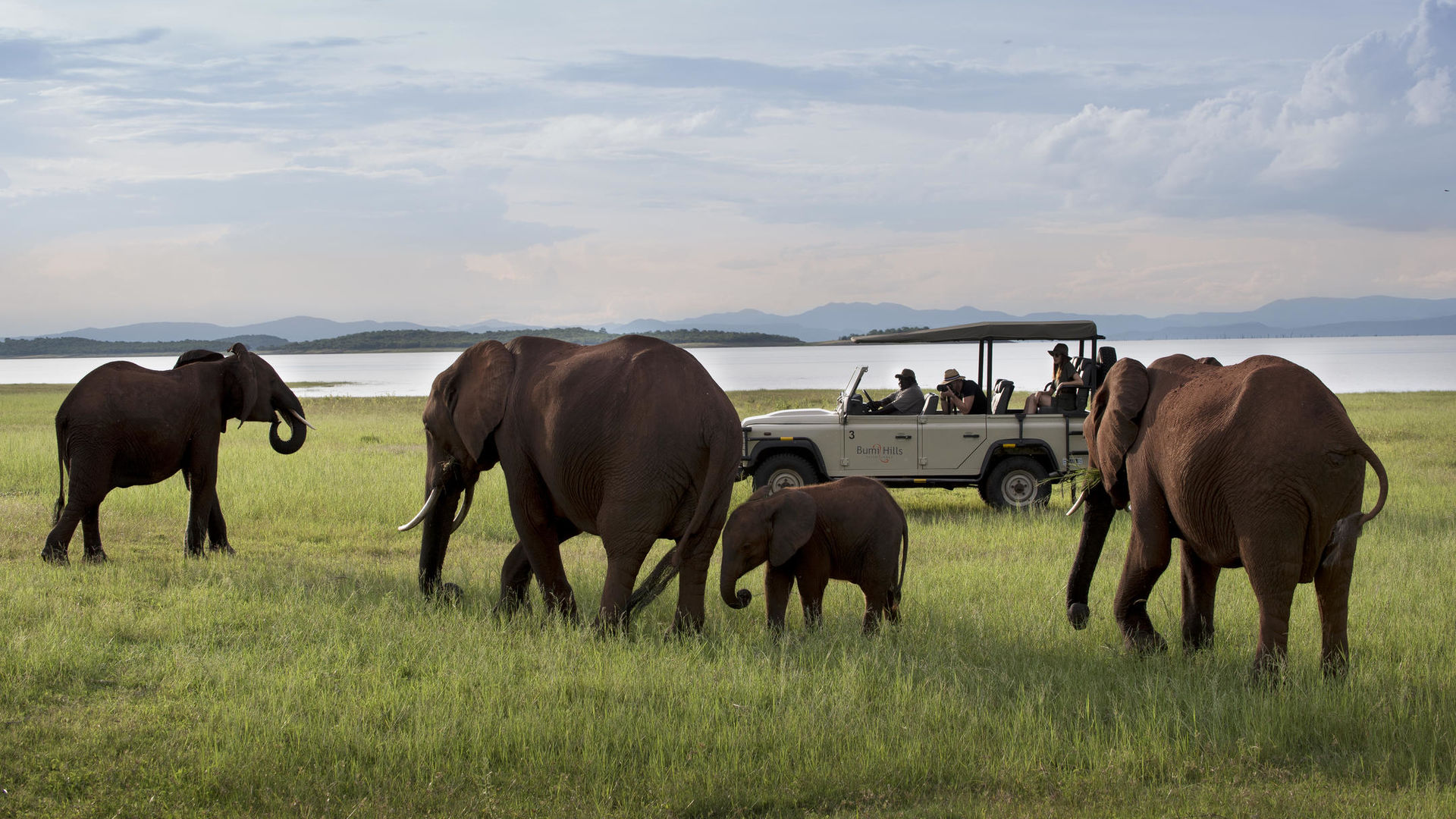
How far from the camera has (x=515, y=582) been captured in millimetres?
8844

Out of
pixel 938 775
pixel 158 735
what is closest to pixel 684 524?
pixel 938 775

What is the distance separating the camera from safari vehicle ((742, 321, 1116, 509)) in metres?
14.9

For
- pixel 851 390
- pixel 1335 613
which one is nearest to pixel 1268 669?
pixel 1335 613

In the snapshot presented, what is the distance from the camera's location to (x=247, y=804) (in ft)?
16.7

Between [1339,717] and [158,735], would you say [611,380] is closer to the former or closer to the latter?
[158,735]

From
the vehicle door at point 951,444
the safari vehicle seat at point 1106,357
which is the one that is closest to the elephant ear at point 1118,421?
the safari vehicle seat at point 1106,357

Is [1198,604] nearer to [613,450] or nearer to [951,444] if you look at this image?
[613,450]

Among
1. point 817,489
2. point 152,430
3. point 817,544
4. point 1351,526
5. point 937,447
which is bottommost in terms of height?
point 817,544

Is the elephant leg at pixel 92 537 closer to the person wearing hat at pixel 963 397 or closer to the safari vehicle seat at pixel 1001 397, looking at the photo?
the person wearing hat at pixel 963 397

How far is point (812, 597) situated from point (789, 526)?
70 centimetres

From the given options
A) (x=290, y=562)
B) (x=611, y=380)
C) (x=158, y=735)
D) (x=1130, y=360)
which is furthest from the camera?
(x=290, y=562)

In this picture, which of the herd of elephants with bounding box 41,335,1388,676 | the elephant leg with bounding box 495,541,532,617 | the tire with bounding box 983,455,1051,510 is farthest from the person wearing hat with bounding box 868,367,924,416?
the elephant leg with bounding box 495,541,532,617

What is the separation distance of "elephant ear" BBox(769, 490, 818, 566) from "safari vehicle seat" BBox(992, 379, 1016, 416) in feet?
26.6

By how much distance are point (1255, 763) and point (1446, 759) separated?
0.93 meters
